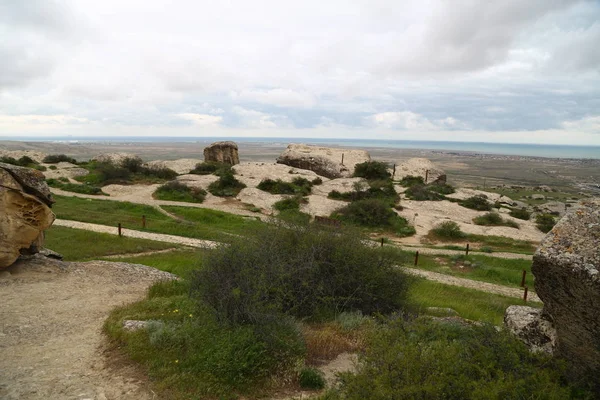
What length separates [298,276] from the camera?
30.3 feet

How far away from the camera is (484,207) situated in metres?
34.5

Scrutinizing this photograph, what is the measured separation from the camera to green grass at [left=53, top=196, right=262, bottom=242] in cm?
2242

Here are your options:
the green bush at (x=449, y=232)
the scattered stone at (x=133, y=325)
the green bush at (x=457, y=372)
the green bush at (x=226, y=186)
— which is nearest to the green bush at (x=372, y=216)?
the green bush at (x=449, y=232)

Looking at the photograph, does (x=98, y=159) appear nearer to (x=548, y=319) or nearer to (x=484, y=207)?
(x=484, y=207)

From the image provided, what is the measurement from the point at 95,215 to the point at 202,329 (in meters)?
19.7

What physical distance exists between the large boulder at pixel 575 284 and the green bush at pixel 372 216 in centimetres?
2221

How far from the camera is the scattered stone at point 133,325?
310 inches

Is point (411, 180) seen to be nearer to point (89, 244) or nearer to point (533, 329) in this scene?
point (89, 244)

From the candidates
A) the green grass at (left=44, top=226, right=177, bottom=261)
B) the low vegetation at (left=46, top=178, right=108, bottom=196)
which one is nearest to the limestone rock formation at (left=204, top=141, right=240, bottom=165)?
the low vegetation at (left=46, top=178, right=108, bottom=196)

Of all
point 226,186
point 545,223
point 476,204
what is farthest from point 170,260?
point 545,223

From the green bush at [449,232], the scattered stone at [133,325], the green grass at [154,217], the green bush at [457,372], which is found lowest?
the green bush at [449,232]

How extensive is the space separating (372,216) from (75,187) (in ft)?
80.8

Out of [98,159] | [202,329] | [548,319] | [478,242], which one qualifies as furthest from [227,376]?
[98,159]

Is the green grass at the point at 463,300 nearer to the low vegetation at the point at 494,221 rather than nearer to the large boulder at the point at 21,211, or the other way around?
the large boulder at the point at 21,211
